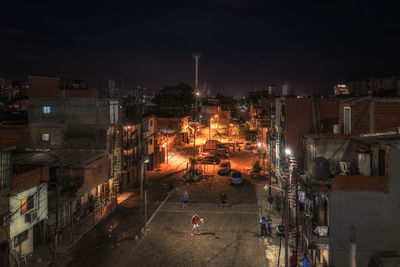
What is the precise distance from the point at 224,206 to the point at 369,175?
15546 mm

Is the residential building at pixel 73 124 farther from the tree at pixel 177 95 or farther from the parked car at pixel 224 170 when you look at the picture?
the tree at pixel 177 95

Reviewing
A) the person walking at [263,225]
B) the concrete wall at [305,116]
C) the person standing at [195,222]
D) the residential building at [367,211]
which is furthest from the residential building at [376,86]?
the person standing at [195,222]

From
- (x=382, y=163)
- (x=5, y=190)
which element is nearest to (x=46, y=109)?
(x=5, y=190)

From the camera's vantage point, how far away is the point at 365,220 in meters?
12.8

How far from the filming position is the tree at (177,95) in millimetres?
80250

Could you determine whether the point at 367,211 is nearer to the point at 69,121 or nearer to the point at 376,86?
the point at 376,86

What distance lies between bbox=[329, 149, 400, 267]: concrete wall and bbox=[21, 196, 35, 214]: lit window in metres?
16.8

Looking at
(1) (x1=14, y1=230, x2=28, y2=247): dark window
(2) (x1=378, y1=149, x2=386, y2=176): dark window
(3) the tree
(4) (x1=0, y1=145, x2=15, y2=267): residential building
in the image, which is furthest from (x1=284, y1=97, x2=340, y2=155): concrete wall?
(3) the tree

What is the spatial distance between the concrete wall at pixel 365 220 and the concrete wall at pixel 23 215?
16438mm

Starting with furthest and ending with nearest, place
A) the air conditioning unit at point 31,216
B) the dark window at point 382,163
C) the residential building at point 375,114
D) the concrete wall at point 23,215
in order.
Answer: the air conditioning unit at point 31,216 < the residential building at point 375,114 < the concrete wall at point 23,215 < the dark window at point 382,163

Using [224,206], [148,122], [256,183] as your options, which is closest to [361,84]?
[256,183]

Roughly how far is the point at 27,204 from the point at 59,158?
774 cm

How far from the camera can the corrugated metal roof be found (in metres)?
22.7

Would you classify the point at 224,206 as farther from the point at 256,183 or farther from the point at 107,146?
the point at 107,146
